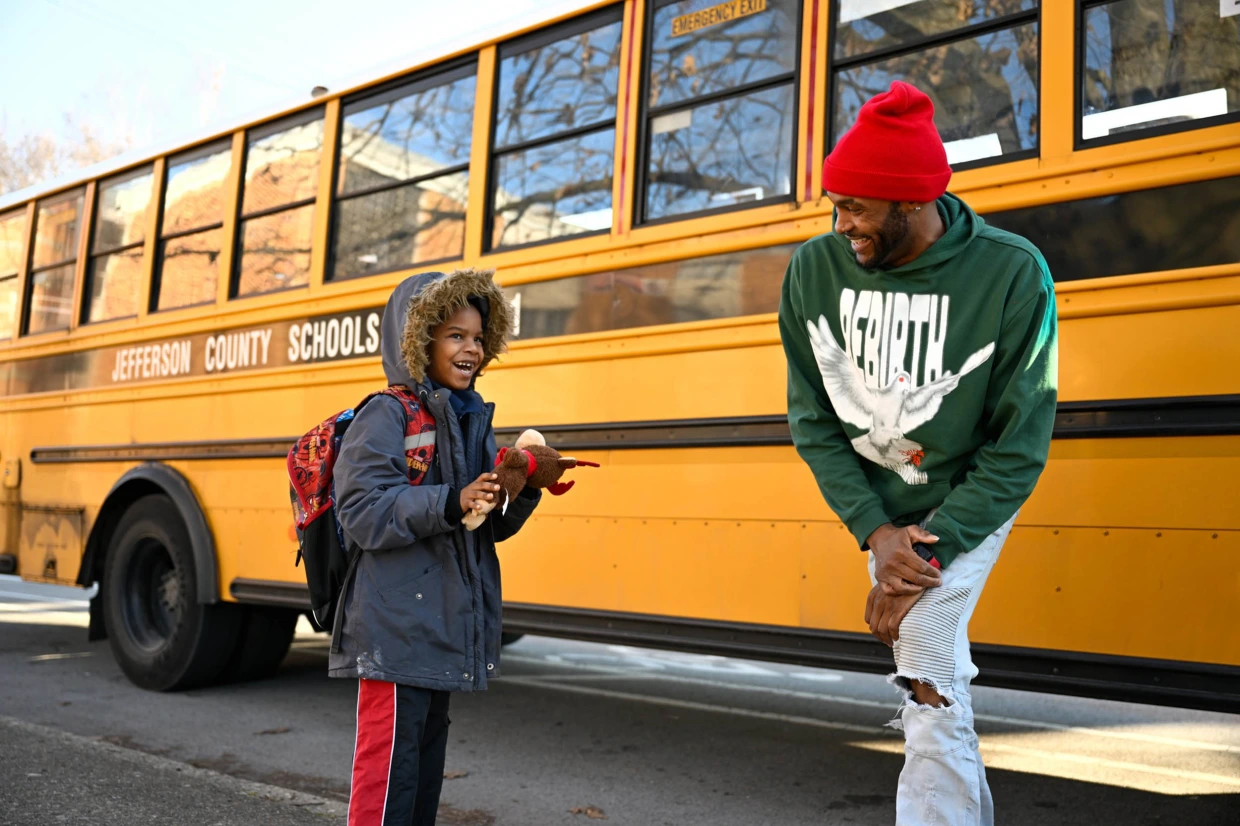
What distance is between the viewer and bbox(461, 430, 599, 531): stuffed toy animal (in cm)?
224

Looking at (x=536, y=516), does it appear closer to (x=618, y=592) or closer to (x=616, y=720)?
(x=618, y=592)

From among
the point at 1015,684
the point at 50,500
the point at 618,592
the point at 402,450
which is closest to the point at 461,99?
the point at 618,592

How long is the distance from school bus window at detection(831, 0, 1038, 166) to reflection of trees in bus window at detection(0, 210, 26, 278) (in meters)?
5.34

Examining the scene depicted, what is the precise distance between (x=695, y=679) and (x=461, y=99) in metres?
3.53

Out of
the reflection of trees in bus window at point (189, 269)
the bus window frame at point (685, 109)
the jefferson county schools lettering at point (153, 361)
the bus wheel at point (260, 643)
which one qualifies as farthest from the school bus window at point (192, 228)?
the bus window frame at point (685, 109)

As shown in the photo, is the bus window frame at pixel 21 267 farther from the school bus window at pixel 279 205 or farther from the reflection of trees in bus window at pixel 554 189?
the reflection of trees in bus window at pixel 554 189

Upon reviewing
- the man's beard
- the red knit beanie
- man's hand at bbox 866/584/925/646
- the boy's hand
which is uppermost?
the red knit beanie

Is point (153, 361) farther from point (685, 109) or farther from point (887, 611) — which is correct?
point (887, 611)

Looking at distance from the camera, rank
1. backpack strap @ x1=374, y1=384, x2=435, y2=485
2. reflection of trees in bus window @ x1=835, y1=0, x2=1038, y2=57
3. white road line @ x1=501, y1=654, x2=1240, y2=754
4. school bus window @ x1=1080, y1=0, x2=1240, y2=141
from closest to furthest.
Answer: backpack strap @ x1=374, y1=384, x2=435, y2=485
school bus window @ x1=1080, y1=0, x2=1240, y2=141
reflection of trees in bus window @ x1=835, y1=0, x2=1038, y2=57
white road line @ x1=501, y1=654, x2=1240, y2=754

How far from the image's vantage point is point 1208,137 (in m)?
2.75

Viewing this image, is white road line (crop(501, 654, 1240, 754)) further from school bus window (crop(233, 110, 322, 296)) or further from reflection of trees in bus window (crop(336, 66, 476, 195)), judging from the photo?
reflection of trees in bus window (crop(336, 66, 476, 195))

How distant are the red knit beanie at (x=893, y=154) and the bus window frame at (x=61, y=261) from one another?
5380 mm

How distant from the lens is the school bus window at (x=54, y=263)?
6387 mm

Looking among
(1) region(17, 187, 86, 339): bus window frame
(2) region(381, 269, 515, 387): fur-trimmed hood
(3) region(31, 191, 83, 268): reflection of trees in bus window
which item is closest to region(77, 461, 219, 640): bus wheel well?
(1) region(17, 187, 86, 339): bus window frame
